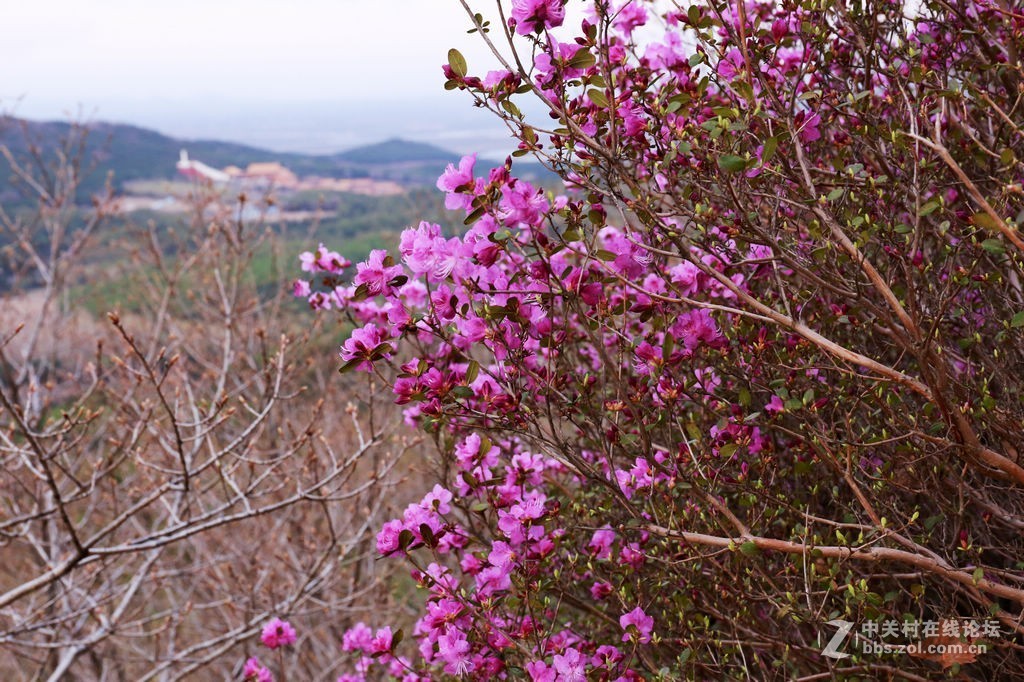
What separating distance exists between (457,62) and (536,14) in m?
0.21

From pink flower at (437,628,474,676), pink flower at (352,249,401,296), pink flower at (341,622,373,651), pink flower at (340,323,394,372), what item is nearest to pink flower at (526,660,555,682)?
pink flower at (437,628,474,676)

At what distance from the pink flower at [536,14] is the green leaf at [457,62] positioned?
146mm

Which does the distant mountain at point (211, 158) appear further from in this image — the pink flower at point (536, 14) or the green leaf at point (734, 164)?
the green leaf at point (734, 164)

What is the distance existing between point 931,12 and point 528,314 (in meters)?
1.56

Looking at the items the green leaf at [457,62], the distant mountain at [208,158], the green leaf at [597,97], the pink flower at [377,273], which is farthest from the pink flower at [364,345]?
the distant mountain at [208,158]

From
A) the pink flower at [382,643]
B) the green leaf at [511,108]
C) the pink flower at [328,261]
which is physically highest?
the green leaf at [511,108]

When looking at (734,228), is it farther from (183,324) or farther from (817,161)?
(183,324)

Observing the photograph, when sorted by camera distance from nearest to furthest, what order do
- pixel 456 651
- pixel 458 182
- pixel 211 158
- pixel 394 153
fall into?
1. pixel 458 182
2. pixel 456 651
3. pixel 211 158
4. pixel 394 153

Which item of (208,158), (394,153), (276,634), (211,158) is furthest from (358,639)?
(394,153)

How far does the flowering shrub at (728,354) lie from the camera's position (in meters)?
1.60

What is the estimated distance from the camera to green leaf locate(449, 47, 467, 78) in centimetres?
161

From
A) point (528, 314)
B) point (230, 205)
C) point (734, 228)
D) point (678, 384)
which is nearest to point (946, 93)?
point (734, 228)

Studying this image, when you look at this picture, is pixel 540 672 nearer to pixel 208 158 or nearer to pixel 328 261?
pixel 328 261

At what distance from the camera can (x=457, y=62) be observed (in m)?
1.62
